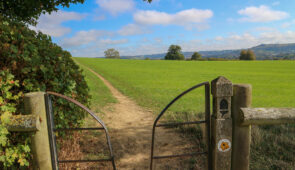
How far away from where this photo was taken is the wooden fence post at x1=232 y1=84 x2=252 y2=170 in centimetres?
255

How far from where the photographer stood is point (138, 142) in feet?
16.9

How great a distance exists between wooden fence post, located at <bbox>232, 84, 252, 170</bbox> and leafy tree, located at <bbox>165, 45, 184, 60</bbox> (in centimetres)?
8289

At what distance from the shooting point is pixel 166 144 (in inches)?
194

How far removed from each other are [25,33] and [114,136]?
3.42 metres

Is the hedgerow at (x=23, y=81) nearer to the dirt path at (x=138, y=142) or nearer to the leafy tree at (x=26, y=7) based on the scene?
the dirt path at (x=138, y=142)

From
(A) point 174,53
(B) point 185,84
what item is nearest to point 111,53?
(A) point 174,53

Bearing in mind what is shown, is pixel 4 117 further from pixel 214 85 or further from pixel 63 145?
pixel 214 85

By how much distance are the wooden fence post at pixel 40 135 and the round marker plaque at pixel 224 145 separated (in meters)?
2.38

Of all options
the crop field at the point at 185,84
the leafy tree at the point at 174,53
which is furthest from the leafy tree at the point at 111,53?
the crop field at the point at 185,84

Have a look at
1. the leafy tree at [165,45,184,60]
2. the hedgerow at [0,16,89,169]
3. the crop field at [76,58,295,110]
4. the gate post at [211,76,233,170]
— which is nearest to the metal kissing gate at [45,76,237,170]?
the gate post at [211,76,233,170]

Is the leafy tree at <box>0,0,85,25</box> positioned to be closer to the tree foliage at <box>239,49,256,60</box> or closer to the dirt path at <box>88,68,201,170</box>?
the dirt path at <box>88,68,201,170</box>

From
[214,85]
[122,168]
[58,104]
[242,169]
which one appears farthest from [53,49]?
[242,169]

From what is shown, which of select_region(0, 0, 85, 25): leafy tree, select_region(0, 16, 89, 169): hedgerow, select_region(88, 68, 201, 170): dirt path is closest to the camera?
select_region(0, 16, 89, 169): hedgerow

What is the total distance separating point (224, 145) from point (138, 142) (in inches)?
115
